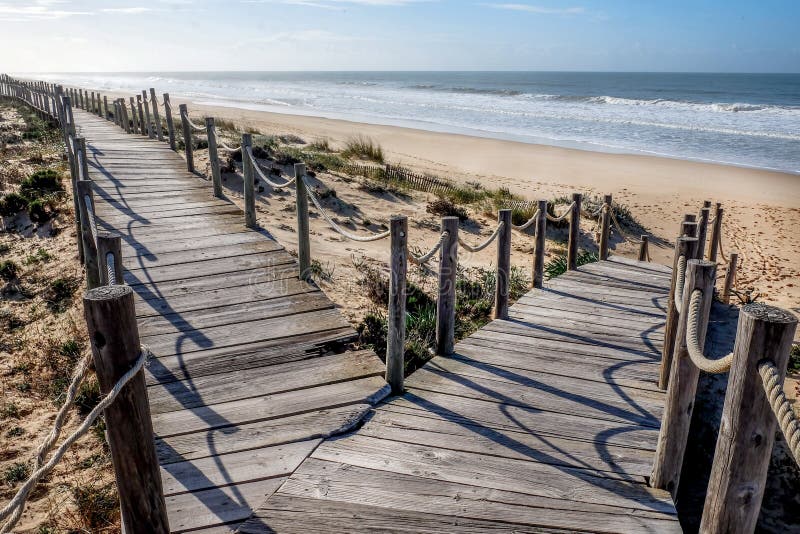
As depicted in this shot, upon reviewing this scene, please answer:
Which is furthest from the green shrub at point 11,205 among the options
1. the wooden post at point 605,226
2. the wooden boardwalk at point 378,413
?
the wooden post at point 605,226

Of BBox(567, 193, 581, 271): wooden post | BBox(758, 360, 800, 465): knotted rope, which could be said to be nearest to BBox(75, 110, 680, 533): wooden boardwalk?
BBox(567, 193, 581, 271): wooden post

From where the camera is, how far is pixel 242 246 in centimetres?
722

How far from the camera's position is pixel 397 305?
4320mm

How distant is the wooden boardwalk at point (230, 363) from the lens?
3332mm

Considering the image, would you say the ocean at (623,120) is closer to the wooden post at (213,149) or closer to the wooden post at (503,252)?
the wooden post at (503,252)

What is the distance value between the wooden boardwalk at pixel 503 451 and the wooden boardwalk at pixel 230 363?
24 centimetres

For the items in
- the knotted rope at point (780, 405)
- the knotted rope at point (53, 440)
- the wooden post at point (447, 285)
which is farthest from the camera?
the wooden post at point (447, 285)

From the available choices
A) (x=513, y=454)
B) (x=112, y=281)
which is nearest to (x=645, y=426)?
(x=513, y=454)

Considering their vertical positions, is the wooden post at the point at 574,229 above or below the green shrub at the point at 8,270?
above

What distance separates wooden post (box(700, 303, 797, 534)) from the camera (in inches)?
77.8

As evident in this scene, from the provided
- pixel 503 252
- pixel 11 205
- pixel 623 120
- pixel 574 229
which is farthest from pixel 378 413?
pixel 623 120

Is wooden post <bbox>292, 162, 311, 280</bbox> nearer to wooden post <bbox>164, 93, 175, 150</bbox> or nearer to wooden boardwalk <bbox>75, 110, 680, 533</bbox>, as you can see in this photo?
wooden boardwalk <bbox>75, 110, 680, 533</bbox>

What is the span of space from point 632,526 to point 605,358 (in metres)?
2.31

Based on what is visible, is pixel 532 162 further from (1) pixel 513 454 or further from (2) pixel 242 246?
(1) pixel 513 454
